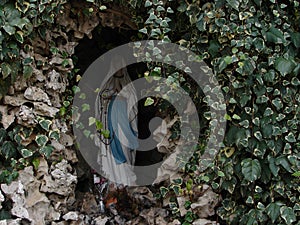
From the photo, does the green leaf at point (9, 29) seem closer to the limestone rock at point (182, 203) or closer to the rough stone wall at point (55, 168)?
Result: the rough stone wall at point (55, 168)

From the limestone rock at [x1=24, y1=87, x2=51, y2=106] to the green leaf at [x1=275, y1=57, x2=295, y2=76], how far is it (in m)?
1.23

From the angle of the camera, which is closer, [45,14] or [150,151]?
[45,14]

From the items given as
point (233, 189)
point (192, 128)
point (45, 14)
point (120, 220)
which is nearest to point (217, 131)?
point (192, 128)

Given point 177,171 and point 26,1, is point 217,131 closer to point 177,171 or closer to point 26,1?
point 177,171

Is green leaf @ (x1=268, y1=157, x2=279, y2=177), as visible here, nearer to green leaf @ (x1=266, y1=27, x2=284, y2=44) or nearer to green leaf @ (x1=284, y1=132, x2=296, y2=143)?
green leaf @ (x1=284, y1=132, x2=296, y2=143)

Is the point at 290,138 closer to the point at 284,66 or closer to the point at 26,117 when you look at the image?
the point at 284,66


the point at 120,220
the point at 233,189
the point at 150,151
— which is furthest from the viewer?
the point at 150,151

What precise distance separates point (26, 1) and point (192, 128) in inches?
43.8

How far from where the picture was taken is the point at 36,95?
2359 millimetres

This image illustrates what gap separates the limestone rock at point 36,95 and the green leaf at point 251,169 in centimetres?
108

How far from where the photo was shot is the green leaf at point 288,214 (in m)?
2.30

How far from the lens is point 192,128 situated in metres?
2.57

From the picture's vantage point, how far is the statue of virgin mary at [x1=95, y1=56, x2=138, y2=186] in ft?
9.34

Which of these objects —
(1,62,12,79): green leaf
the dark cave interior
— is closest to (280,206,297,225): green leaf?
the dark cave interior
